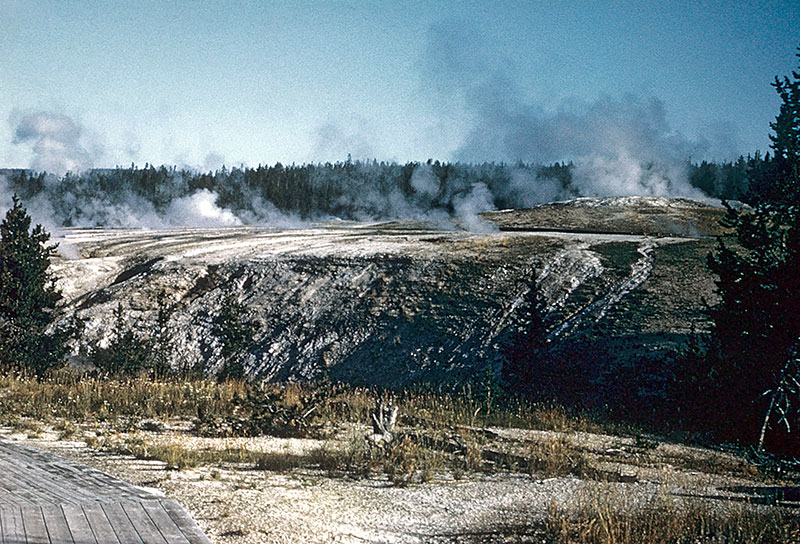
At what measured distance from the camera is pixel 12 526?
5.59 m

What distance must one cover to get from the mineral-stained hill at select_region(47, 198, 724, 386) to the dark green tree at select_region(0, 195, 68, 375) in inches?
191

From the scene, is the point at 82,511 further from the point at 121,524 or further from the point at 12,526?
the point at 12,526

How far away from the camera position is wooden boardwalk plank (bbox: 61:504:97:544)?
17.9 feet

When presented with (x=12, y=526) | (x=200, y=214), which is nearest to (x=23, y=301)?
(x=12, y=526)

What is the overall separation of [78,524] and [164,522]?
0.69 m

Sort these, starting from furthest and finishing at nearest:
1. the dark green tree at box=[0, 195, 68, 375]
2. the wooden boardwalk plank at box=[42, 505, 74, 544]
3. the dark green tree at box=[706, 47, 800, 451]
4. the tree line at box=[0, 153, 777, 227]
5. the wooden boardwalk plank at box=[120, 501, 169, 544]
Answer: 1. the tree line at box=[0, 153, 777, 227]
2. the dark green tree at box=[0, 195, 68, 375]
3. the dark green tree at box=[706, 47, 800, 451]
4. the wooden boardwalk plank at box=[120, 501, 169, 544]
5. the wooden boardwalk plank at box=[42, 505, 74, 544]

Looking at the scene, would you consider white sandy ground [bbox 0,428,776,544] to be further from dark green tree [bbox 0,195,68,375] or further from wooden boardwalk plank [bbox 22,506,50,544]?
dark green tree [bbox 0,195,68,375]

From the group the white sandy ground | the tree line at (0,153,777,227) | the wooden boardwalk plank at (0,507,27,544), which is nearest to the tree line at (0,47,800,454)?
the white sandy ground

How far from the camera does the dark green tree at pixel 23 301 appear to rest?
19.7 meters

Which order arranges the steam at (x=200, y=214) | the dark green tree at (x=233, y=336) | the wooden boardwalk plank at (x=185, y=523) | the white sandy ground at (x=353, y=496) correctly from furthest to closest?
the steam at (x=200, y=214) < the dark green tree at (x=233, y=336) < the white sandy ground at (x=353, y=496) < the wooden boardwalk plank at (x=185, y=523)

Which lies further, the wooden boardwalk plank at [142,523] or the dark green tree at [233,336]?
the dark green tree at [233,336]

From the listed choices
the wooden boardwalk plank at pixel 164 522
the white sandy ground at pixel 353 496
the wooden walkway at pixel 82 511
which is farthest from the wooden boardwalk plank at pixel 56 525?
the white sandy ground at pixel 353 496

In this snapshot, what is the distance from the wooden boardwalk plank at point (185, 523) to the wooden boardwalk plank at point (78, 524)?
722 mm

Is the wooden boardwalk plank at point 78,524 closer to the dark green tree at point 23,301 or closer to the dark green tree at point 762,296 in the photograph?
the dark green tree at point 762,296
